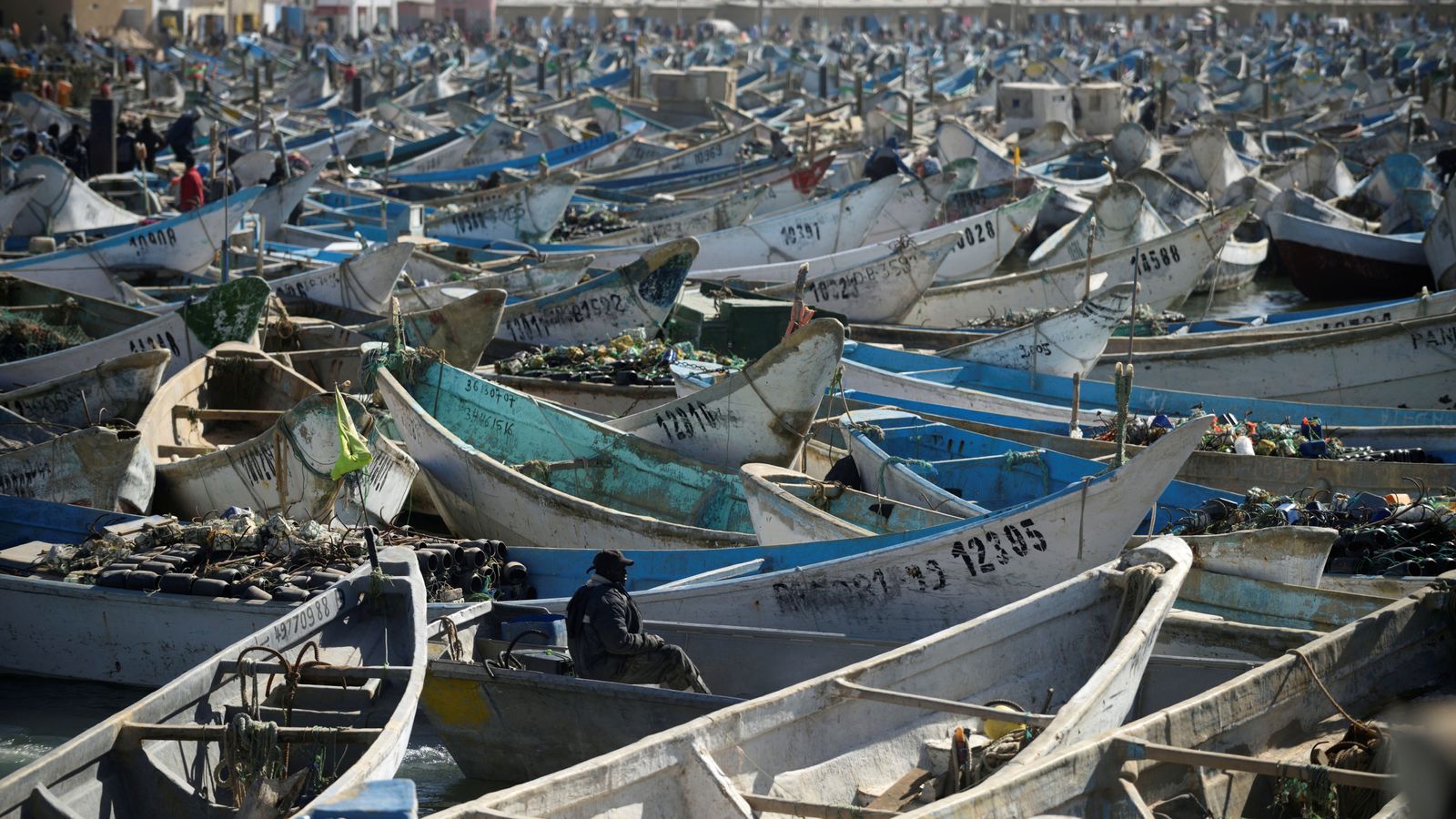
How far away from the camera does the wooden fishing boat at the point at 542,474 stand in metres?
11.3

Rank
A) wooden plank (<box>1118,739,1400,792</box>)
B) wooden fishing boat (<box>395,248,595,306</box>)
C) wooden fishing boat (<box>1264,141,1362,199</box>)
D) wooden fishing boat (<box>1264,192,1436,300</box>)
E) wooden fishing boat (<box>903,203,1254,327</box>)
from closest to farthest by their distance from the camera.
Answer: wooden plank (<box>1118,739,1400,792</box>) → wooden fishing boat (<box>395,248,595,306</box>) → wooden fishing boat (<box>903,203,1254,327</box>) → wooden fishing boat (<box>1264,192,1436,300</box>) → wooden fishing boat (<box>1264,141,1362,199</box>)

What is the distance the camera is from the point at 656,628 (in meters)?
9.03

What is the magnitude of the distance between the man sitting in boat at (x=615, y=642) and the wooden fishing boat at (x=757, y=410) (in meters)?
3.53

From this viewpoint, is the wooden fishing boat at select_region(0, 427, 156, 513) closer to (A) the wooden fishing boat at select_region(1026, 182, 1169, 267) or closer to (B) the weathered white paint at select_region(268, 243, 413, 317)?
(B) the weathered white paint at select_region(268, 243, 413, 317)

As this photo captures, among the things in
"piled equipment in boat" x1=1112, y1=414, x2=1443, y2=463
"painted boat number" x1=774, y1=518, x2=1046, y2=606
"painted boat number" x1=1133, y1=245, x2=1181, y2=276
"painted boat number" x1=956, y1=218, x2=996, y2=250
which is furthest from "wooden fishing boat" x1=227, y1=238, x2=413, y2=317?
"painted boat number" x1=774, y1=518, x2=1046, y2=606

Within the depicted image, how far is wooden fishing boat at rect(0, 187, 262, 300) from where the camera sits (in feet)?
61.5

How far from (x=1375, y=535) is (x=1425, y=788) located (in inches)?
262

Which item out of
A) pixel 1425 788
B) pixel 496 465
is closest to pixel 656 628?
pixel 496 465

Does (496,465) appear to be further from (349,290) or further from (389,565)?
(349,290)

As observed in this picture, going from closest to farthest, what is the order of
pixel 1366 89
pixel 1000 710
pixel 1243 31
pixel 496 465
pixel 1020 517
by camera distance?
pixel 1000 710, pixel 1020 517, pixel 496 465, pixel 1366 89, pixel 1243 31

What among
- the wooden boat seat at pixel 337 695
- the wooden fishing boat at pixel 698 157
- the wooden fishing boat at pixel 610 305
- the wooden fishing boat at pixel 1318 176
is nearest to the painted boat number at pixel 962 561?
the wooden boat seat at pixel 337 695

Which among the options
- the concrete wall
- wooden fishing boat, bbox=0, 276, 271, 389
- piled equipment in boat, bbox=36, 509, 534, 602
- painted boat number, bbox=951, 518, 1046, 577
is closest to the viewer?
painted boat number, bbox=951, 518, 1046, 577

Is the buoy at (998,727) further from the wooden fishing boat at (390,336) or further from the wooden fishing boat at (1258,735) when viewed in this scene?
the wooden fishing boat at (390,336)

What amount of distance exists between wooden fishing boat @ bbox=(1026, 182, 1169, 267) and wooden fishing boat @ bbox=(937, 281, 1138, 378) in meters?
5.25
